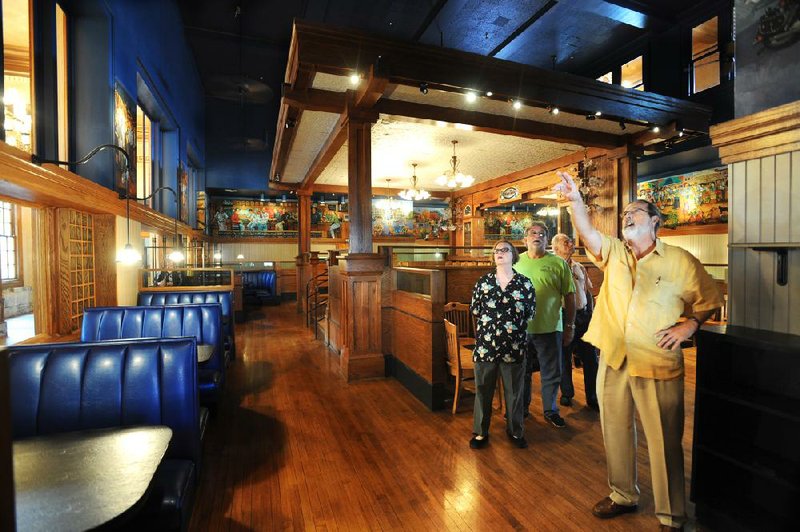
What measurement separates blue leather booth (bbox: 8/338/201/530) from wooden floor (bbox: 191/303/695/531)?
1.97 feet

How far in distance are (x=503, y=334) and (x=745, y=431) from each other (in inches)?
56.8

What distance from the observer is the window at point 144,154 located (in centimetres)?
739

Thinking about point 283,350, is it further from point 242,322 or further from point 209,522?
point 209,522

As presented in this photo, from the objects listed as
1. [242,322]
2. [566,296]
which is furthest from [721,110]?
[242,322]

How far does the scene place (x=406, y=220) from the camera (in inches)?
615

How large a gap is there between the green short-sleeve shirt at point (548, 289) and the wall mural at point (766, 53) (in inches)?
61.9

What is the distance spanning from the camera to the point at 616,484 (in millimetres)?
2254

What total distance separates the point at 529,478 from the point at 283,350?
4673 mm

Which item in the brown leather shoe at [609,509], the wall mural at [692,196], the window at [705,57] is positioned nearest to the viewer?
the brown leather shoe at [609,509]

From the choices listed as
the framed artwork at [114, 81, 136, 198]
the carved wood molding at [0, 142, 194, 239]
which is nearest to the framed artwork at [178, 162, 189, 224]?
the framed artwork at [114, 81, 136, 198]

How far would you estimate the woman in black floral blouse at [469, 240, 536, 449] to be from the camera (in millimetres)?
2873

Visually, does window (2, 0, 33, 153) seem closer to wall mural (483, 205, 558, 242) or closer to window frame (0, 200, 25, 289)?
window frame (0, 200, 25, 289)

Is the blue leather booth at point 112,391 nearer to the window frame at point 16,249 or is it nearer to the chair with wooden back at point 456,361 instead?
the chair with wooden back at point 456,361

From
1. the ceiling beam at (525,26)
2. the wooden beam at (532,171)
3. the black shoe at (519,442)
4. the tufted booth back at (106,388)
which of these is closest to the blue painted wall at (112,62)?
the tufted booth back at (106,388)
